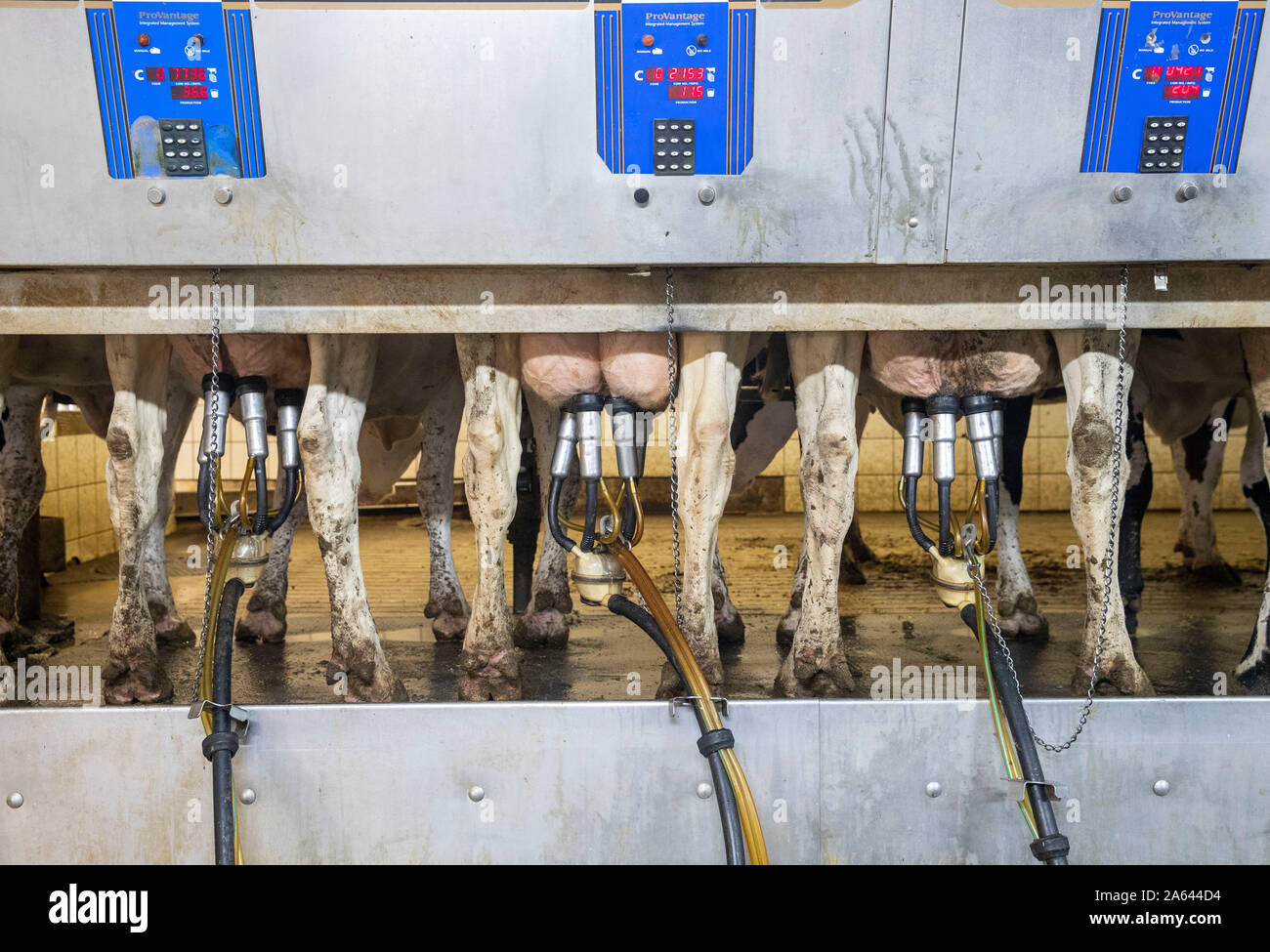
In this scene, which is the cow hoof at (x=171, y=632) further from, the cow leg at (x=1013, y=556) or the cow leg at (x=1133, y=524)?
the cow leg at (x=1133, y=524)

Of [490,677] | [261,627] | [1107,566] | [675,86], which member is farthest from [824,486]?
[261,627]

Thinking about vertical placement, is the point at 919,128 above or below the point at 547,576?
above

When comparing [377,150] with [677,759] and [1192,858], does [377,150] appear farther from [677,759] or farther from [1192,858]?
[1192,858]

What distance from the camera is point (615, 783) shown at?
2.23 m

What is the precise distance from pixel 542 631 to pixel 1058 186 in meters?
1.79

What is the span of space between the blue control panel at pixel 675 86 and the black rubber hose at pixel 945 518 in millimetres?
865

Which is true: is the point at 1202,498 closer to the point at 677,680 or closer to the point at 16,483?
the point at 677,680

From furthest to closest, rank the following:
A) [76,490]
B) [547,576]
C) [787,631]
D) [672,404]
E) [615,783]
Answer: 1. [76,490]
2. [547,576]
3. [787,631]
4. [672,404]
5. [615,783]

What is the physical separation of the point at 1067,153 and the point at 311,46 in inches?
55.8

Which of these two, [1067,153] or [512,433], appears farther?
[512,433]

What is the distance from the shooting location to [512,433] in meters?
2.68

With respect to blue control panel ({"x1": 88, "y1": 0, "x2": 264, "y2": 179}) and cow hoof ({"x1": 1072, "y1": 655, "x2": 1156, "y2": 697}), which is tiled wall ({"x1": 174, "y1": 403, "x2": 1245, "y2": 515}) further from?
blue control panel ({"x1": 88, "y1": 0, "x2": 264, "y2": 179})
